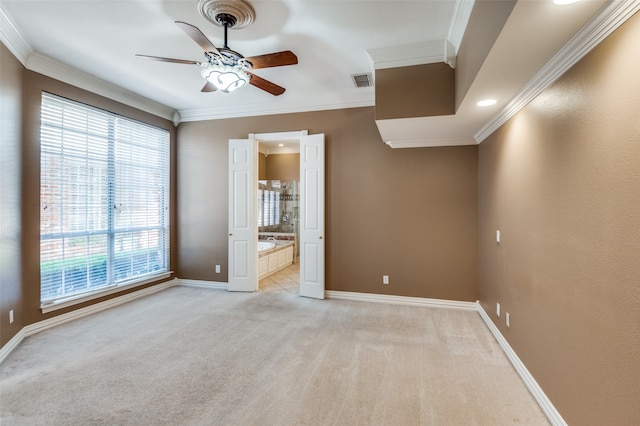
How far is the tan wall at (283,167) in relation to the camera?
25.9 feet

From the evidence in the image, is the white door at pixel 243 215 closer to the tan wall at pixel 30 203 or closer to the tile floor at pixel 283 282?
the tile floor at pixel 283 282

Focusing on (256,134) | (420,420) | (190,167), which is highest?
(256,134)

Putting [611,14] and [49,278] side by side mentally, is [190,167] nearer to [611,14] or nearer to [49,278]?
[49,278]

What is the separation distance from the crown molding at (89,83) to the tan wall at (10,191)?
0.22 metres

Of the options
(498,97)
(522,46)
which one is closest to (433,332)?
(498,97)

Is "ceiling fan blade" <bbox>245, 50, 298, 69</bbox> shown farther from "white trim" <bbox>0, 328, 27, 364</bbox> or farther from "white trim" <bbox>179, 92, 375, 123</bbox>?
"white trim" <bbox>0, 328, 27, 364</bbox>

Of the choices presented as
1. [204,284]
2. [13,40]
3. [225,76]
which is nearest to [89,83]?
[13,40]

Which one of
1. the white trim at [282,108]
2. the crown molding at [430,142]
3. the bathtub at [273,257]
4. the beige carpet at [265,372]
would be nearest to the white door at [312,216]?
the white trim at [282,108]

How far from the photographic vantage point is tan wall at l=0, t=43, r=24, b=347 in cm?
264

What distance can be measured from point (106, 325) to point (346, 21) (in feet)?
13.5

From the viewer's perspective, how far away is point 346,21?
2.56 meters

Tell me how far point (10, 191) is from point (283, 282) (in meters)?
3.72

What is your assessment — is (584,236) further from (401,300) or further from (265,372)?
(401,300)

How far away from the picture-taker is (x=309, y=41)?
286 centimetres
